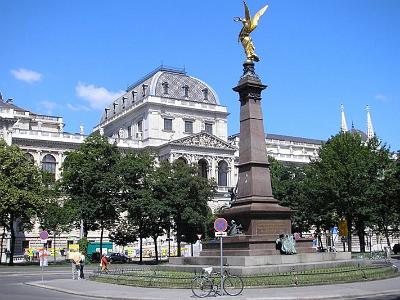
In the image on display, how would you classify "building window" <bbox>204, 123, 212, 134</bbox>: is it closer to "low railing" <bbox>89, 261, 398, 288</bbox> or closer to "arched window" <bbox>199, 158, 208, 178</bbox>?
"arched window" <bbox>199, 158, 208, 178</bbox>

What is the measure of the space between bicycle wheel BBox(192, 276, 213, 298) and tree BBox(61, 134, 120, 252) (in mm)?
41135

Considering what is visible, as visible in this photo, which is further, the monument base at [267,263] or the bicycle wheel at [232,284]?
the monument base at [267,263]

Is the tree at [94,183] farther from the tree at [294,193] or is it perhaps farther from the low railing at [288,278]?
the low railing at [288,278]

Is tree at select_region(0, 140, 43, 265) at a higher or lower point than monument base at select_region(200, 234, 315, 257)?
higher

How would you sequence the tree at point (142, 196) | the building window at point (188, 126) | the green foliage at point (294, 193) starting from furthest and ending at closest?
the building window at point (188, 126), the green foliage at point (294, 193), the tree at point (142, 196)

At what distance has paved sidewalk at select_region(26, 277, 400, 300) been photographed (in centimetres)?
1841

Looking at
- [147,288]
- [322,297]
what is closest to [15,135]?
[147,288]

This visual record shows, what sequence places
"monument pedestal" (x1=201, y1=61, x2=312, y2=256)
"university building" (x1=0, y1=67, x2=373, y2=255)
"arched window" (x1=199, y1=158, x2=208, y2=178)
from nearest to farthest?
"monument pedestal" (x1=201, y1=61, x2=312, y2=256) < "university building" (x1=0, y1=67, x2=373, y2=255) < "arched window" (x1=199, y1=158, x2=208, y2=178)

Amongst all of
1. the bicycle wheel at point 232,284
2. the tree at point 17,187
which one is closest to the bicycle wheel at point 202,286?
the bicycle wheel at point 232,284

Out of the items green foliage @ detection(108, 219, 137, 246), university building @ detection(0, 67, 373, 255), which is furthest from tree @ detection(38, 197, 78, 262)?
university building @ detection(0, 67, 373, 255)

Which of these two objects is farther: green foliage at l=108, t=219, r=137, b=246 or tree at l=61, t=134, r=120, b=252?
green foliage at l=108, t=219, r=137, b=246

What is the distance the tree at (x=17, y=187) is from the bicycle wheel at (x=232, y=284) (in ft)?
122

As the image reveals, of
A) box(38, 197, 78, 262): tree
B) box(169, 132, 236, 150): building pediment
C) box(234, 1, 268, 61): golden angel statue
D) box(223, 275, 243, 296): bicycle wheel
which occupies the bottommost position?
box(223, 275, 243, 296): bicycle wheel

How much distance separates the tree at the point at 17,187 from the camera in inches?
2099
